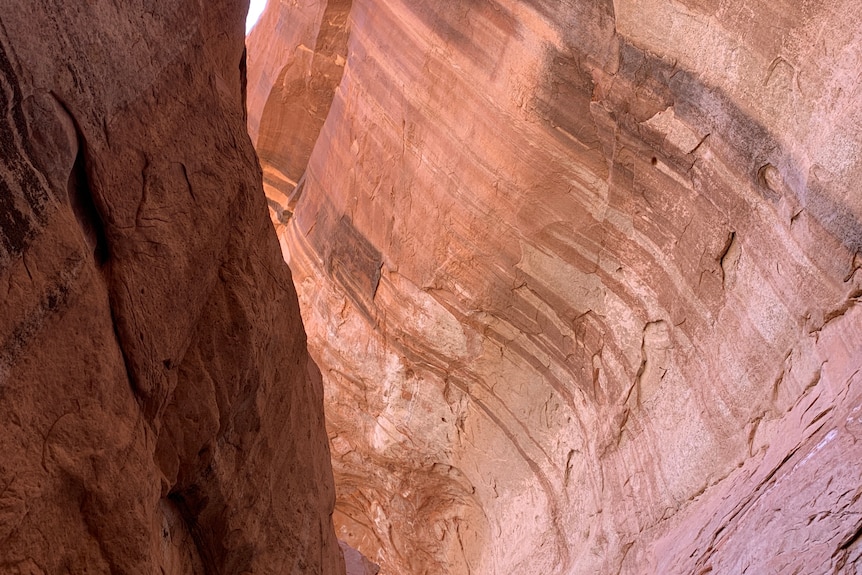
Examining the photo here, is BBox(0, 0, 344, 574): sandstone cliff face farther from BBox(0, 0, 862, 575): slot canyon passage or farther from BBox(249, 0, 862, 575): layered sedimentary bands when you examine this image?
BBox(249, 0, 862, 575): layered sedimentary bands

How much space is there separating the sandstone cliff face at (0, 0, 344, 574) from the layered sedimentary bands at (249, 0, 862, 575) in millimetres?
2138

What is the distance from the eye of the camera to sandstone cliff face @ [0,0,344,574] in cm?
171

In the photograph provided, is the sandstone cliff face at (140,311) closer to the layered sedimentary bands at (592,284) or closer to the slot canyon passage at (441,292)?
the slot canyon passage at (441,292)

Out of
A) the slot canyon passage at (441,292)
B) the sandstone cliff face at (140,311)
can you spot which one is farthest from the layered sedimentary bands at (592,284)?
the sandstone cliff face at (140,311)

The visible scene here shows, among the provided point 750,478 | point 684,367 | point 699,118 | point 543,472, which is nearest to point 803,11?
point 699,118

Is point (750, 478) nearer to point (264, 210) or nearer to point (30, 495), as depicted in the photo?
point (264, 210)

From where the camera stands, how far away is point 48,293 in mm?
1764

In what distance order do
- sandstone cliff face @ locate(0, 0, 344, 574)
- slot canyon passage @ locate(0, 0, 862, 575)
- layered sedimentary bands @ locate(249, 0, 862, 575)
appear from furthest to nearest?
layered sedimentary bands @ locate(249, 0, 862, 575), slot canyon passage @ locate(0, 0, 862, 575), sandstone cliff face @ locate(0, 0, 344, 574)

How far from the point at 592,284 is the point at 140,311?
3359 millimetres

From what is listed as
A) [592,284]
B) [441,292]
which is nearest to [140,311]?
[592,284]

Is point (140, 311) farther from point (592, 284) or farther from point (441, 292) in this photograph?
point (441, 292)

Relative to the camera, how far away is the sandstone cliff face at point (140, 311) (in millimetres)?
1709

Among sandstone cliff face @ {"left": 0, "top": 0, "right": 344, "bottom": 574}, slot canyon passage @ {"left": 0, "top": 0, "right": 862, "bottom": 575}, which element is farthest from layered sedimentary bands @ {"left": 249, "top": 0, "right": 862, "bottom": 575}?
sandstone cliff face @ {"left": 0, "top": 0, "right": 344, "bottom": 574}

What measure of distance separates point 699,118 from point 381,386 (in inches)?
134
